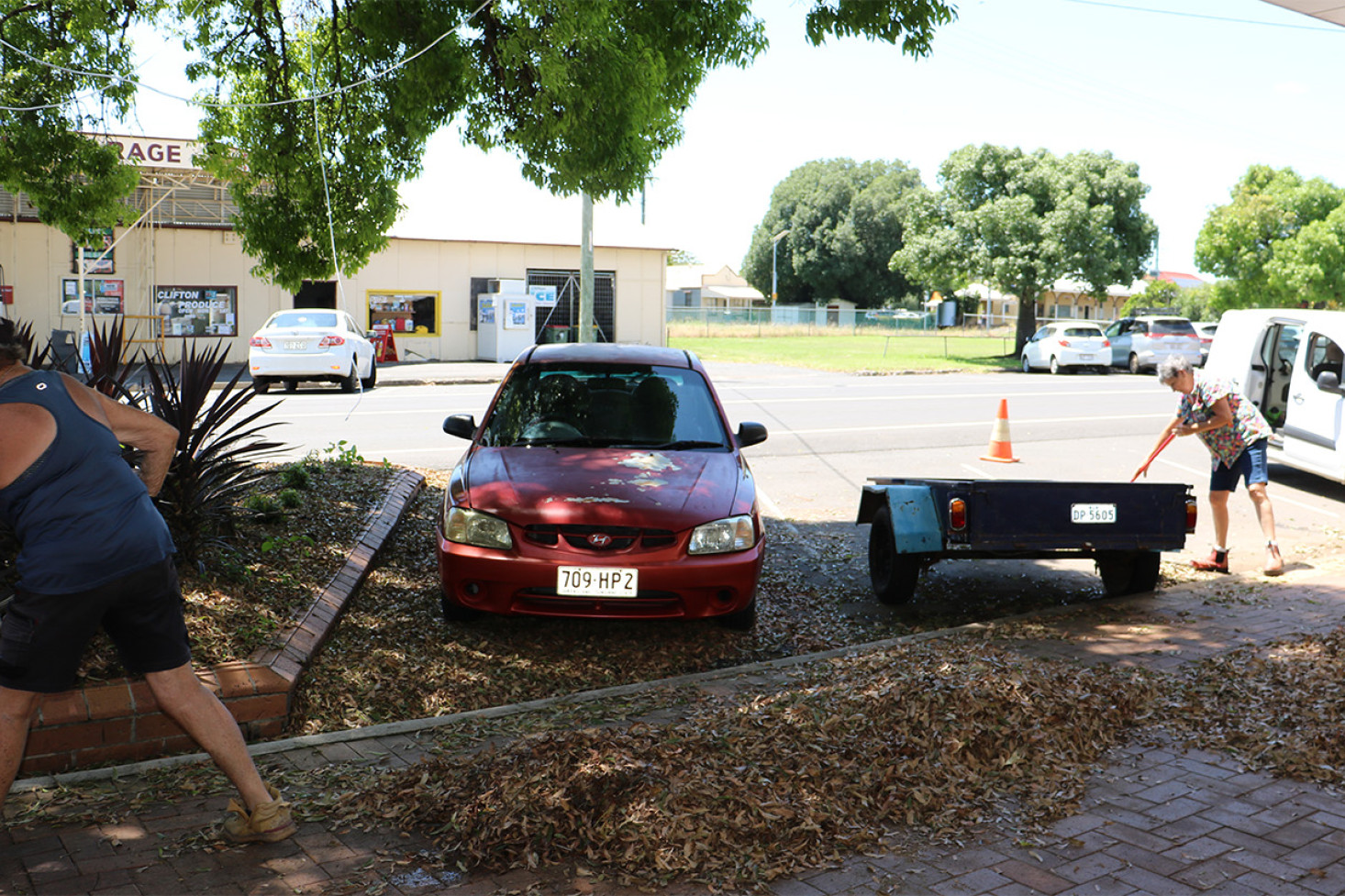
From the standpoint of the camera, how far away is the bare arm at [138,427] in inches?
141

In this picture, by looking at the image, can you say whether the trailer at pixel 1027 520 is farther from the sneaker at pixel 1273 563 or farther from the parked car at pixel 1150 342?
the parked car at pixel 1150 342

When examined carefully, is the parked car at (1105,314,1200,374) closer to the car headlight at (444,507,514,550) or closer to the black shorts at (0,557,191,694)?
the car headlight at (444,507,514,550)

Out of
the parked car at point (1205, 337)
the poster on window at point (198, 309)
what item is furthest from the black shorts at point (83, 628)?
the parked car at point (1205, 337)

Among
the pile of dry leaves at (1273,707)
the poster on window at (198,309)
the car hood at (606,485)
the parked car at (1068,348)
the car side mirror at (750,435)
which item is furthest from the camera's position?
the parked car at (1068,348)

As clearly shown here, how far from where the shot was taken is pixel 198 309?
2902 centimetres

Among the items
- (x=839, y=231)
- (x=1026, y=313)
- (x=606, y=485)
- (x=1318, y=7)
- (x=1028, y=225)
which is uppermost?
(x=839, y=231)

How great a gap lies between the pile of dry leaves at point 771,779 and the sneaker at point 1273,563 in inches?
153

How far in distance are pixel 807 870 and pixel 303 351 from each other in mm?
18518

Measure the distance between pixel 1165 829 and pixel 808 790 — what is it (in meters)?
1.24

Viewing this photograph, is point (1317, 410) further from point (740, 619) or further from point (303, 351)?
point (303, 351)

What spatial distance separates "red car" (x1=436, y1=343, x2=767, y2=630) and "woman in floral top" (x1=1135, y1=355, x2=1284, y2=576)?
3.91 m

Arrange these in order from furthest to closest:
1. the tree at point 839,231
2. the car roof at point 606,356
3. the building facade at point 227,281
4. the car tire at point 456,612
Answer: the tree at point 839,231
the building facade at point 227,281
the car roof at point 606,356
the car tire at point 456,612

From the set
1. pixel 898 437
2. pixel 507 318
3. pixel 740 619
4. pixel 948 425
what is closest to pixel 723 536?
pixel 740 619

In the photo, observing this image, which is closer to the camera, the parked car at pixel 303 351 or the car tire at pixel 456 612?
the car tire at pixel 456 612
